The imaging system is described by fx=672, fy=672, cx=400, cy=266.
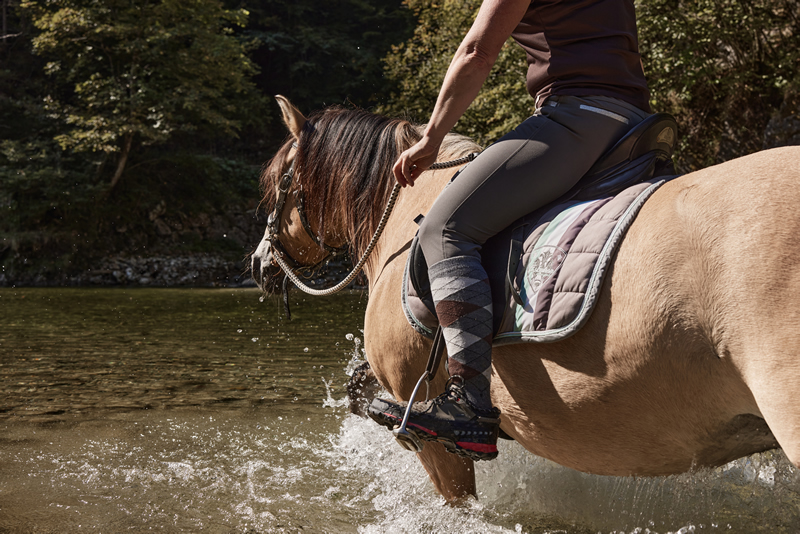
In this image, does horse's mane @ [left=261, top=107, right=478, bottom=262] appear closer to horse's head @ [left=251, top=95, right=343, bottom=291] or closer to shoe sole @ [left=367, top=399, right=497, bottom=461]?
horse's head @ [left=251, top=95, right=343, bottom=291]

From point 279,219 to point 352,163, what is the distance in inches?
26.9

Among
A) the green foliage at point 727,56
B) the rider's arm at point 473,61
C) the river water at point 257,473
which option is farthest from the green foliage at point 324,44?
the rider's arm at point 473,61

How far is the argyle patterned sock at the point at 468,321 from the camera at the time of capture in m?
2.22

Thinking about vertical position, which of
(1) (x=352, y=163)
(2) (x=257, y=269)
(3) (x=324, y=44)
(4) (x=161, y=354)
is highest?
(3) (x=324, y=44)

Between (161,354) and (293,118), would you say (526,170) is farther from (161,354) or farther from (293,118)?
(161,354)

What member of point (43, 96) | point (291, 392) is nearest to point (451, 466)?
point (291, 392)

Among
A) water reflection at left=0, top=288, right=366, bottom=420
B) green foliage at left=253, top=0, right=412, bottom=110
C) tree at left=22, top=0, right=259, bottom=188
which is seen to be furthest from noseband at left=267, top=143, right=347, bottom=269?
green foliage at left=253, top=0, right=412, bottom=110

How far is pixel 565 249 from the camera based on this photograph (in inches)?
82.6

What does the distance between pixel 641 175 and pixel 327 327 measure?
30.1 ft

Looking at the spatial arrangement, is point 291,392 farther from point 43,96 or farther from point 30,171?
point 43,96

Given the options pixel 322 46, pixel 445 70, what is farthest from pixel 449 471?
pixel 322 46

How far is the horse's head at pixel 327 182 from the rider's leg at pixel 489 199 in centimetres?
114

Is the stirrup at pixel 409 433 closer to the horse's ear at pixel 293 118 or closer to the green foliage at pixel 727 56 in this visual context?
the horse's ear at pixel 293 118

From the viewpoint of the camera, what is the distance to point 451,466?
3012mm
